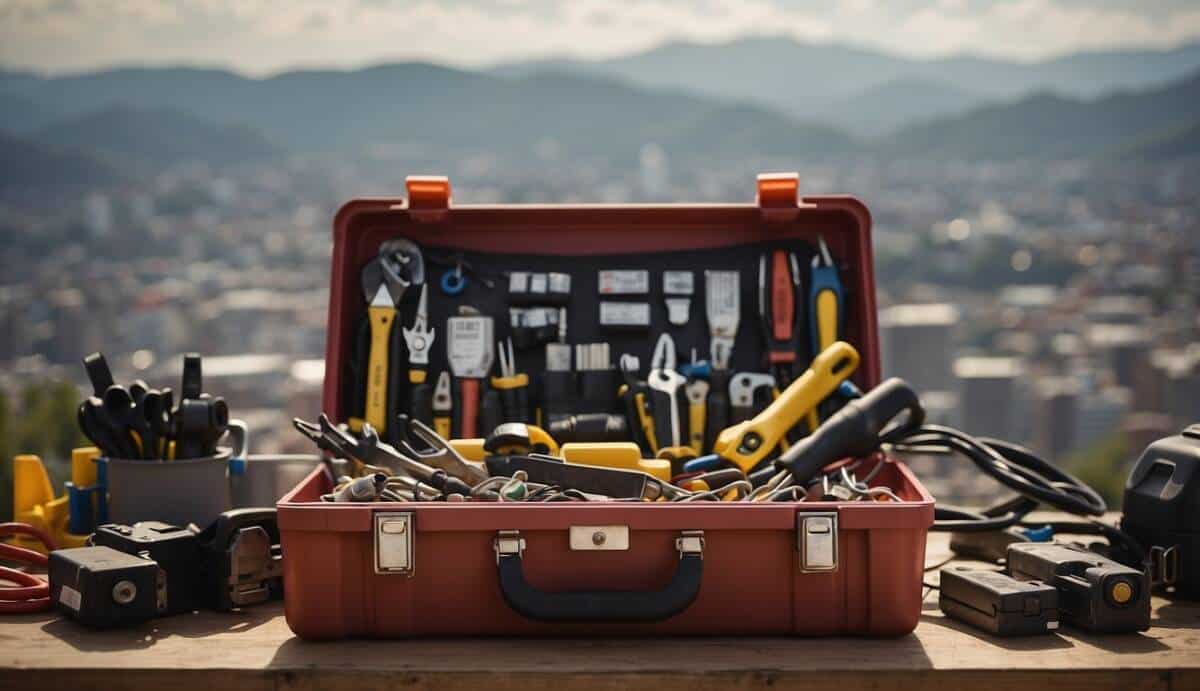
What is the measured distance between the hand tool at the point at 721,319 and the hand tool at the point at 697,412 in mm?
29

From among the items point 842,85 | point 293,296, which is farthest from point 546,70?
point 293,296

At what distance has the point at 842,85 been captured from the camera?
85938mm

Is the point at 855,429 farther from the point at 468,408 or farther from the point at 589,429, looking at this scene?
the point at 468,408

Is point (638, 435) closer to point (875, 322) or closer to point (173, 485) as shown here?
point (875, 322)

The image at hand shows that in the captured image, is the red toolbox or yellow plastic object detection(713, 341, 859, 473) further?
yellow plastic object detection(713, 341, 859, 473)

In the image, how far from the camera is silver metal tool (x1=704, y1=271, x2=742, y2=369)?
8.75 ft

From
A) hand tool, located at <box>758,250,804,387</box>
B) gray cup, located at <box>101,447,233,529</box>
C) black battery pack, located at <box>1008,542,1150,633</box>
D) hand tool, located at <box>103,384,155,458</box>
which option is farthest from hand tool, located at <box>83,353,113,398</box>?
black battery pack, located at <box>1008,542,1150,633</box>

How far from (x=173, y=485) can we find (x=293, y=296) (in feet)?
157

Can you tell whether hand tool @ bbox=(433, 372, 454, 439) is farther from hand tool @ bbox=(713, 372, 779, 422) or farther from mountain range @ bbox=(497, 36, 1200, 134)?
mountain range @ bbox=(497, 36, 1200, 134)

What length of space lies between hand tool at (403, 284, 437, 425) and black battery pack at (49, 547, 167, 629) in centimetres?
74

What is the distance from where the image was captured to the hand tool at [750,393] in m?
2.58

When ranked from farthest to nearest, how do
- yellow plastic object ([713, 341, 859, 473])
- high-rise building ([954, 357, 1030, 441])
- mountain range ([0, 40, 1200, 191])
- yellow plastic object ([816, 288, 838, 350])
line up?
1. mountain range ([0, 40, 1200, 191])
2. high-rise building ([954, 357, 1030, 441])
3. yellow plastic object ([816, 288, 838, 350])
4. yellow plastic object ([713, 341, 859, 473])

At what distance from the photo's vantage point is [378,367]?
2531mm

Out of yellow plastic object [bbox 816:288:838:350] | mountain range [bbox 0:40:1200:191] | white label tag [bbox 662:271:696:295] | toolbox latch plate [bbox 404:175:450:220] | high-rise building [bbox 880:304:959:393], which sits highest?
mountain range [bbox 0:40:1200:191]
